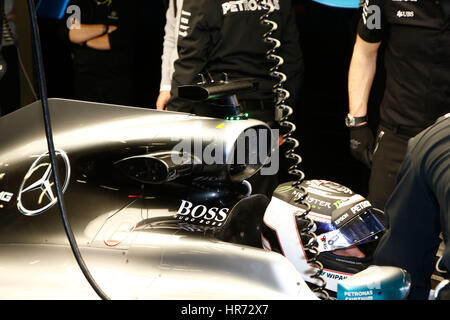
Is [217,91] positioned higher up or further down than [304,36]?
higher up

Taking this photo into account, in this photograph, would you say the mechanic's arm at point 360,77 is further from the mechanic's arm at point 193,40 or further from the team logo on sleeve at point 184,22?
the team logo on sleeve at point 184,22

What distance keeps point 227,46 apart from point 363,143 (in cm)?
77

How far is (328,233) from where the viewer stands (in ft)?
5.22

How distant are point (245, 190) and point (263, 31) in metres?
1.40

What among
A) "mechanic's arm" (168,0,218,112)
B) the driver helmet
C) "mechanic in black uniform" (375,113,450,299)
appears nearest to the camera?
"mechanic in black uniform" (375,113,450,299)

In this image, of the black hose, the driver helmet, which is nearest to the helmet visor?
the driver helmet

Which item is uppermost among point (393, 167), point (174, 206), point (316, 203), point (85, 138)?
point (85, 138)

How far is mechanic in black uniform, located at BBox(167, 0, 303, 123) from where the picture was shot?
2.69m

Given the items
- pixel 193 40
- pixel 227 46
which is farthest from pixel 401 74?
pixel 193 40

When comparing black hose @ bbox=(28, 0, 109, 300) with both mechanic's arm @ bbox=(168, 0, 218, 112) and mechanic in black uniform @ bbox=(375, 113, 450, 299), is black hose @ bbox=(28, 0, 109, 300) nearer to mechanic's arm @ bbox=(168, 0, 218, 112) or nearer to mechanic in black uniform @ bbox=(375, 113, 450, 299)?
mechanic in black uniform @ bbox=(375, 113, 450, 299)

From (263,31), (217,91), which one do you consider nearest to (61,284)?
(217,91)

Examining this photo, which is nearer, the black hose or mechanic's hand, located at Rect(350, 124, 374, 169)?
the black hose

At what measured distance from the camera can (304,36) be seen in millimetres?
4664
